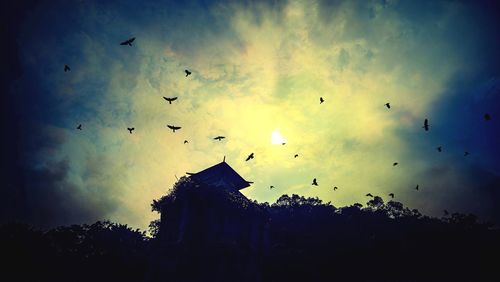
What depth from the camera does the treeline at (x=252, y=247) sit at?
16.2 meters

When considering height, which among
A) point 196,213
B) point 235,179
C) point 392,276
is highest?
point 235,179

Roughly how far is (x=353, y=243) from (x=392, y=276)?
5345 millimetres

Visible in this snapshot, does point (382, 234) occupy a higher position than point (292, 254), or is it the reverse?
point (382, 234)

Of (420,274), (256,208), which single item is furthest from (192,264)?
(420,274)

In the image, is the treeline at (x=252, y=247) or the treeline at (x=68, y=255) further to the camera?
the treeline at (x=68, y=255)

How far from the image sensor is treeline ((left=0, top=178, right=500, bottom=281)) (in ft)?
53.1

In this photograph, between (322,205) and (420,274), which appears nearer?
(420,274)

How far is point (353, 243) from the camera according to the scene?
107 ft

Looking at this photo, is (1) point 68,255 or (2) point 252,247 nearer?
(2) point 252,247

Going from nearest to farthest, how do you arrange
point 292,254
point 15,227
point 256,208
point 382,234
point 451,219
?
point 256,208 < point 292,254 < point 382,234 < point 15,227 < point 451,219

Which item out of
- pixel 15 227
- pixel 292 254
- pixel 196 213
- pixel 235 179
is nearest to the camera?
pixel 196 213

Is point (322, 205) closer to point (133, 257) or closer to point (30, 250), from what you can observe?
point (133, 257)

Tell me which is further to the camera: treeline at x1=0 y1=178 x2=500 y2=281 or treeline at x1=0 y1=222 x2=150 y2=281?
treeline at x1=0 y1=222 x2=150 y2=281

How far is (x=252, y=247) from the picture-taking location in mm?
18859
